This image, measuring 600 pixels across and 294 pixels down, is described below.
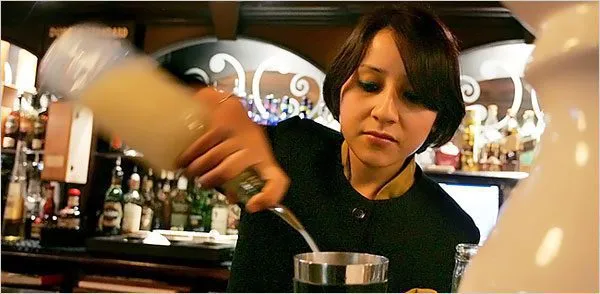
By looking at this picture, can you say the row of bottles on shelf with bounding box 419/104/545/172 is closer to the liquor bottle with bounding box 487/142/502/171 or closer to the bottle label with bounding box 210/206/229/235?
the liquor bottle with bounding box 487/142/502/171

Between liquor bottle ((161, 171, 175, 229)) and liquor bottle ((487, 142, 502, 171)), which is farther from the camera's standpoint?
liquor bottle ((161, 171, 175, 229))

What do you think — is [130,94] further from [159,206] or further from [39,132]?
[39,132]

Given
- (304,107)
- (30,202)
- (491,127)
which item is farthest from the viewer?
(30,202)

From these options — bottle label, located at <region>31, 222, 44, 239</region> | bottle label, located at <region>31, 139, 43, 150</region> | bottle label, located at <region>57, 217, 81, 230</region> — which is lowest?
bottle label, located at <region>31, 222, 44, 239</region>

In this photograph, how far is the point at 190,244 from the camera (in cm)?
175

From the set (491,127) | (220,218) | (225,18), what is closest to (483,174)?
(491,127)

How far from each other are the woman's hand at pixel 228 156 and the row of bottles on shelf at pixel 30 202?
1.75m

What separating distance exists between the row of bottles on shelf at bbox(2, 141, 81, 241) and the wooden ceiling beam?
678 millimetres

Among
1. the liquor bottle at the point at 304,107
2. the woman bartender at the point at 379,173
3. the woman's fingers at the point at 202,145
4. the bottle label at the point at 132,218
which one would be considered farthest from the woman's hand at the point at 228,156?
the bottle label at the point at 132,218

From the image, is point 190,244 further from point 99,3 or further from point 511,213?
point 511,213

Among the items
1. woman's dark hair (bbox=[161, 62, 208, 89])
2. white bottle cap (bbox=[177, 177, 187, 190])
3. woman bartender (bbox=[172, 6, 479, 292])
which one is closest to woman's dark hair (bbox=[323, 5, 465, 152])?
woman bartender (bbox=[172, 6, 479, 292])

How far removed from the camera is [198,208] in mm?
2021

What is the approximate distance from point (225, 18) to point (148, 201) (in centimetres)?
62

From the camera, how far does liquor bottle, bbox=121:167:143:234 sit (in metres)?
1.98
